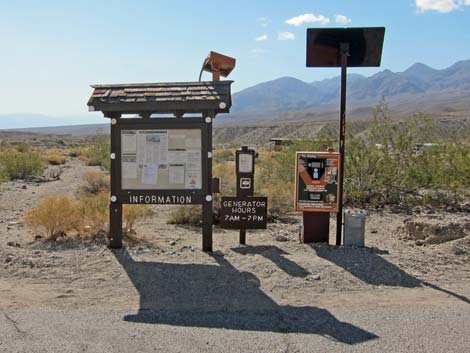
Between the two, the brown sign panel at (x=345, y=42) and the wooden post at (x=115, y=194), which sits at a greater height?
the brown sign panel at (x=345, y=42)

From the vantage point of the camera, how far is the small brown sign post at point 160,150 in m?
8.31

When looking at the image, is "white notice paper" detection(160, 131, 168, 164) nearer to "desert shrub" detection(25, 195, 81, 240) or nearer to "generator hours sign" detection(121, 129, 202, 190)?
"generator hours sign" detection(121, 129, 202, 190)

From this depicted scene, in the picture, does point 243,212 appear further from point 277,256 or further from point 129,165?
point 129,165

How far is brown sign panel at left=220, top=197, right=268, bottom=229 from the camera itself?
8.80m

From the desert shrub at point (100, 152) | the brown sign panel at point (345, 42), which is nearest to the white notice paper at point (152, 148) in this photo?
the brown sign panel at point (345, 42)

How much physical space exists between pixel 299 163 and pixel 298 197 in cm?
52

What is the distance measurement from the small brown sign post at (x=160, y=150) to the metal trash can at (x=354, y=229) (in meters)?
2.08

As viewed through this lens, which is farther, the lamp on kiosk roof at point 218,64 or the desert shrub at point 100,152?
the desert shrub at point 100,152

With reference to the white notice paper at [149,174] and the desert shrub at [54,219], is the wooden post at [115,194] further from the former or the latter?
the desert shrub at [54,219]

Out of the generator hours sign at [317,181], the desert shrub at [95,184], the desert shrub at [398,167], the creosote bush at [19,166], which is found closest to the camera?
the generator hours sign at [317,181]

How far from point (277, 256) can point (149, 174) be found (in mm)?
2203

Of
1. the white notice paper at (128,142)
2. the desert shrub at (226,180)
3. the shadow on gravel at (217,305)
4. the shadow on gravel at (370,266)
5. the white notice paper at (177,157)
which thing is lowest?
the shadow on gravel at (217,305)

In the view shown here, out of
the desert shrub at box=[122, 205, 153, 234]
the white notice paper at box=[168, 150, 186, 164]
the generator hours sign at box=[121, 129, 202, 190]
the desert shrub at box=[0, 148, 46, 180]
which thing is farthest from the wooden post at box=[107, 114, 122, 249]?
the desert shrub at box=[0, 148, 46, 180]

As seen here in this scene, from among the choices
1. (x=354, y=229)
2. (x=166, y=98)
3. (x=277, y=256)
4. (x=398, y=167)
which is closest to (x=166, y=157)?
(x=166, y=98)
